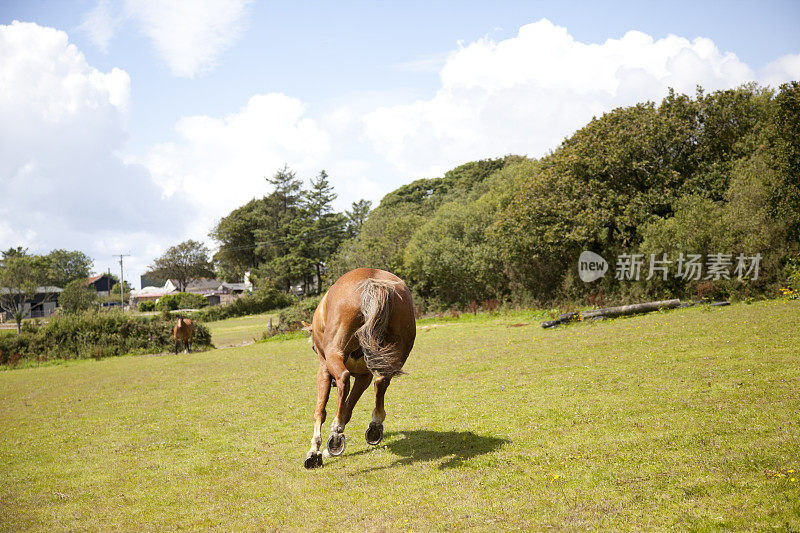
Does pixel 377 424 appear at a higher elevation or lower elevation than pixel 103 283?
lower

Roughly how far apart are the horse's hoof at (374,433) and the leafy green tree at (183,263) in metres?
107

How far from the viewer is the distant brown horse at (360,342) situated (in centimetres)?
→ 643

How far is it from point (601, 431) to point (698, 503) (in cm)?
243

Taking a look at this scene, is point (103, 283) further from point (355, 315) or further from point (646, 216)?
point (355, 315)

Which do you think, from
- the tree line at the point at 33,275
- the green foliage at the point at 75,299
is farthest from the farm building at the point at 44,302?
the green foliage at the point at 75,299

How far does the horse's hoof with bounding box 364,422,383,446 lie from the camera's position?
7169 mm

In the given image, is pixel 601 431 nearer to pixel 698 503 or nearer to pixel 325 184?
pixel 698 503

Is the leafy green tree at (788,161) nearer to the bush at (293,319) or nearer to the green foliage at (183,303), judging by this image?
the bush at (293,319)

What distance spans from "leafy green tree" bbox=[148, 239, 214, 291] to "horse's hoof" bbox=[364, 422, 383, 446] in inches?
4204

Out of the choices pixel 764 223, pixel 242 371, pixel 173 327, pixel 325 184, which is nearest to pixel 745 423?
pixel 242 371

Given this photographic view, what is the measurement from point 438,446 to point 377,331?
2133 millimetres

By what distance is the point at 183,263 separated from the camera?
105 meters

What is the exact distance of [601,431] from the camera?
6.98m

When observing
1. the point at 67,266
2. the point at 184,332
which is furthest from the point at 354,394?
the point at 67,266
